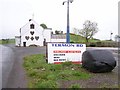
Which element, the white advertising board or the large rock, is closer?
the large rock

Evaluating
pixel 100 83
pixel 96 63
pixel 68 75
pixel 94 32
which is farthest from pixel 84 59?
pixel 94 32

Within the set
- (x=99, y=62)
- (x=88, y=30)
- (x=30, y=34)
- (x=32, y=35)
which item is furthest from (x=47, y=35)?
(x=99, y=62)

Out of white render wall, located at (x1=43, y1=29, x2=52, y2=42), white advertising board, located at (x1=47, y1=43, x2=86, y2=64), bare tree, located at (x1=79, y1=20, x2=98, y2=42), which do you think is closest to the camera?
white advertising board, located at (x1=47, y1=43, x2=86, y2=64)

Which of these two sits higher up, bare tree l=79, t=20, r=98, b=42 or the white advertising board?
bare tree l=79, t=20, r=98, b=42

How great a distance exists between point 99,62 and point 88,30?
299ft

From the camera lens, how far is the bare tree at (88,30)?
10775 centimetres

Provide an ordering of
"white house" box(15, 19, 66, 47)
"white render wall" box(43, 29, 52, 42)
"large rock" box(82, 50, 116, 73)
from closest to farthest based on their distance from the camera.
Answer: "large rock" box(82, 50, 116, 73)
"white house" box(15, 19, 66, 47)
"white render wall" box(43, 29, 52, 42)

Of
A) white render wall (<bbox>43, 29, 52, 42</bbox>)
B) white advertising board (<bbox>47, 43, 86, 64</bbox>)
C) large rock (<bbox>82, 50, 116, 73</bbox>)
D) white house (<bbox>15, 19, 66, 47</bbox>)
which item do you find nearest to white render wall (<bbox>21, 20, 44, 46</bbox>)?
white house (<bbox>15, 19, 66, 47</bbox>)

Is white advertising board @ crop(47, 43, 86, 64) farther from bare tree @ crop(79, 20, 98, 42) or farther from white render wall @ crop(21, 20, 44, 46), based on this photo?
bare tree @ crop(79, 20, 98, 42)

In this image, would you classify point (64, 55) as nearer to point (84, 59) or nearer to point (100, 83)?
point (84, 59)

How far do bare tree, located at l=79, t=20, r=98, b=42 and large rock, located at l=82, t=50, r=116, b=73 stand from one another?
89.0 meters

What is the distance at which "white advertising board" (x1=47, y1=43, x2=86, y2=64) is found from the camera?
2302 cm

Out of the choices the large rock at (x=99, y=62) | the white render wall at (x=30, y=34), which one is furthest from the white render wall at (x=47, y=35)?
the large rock at (x=99, y=62)

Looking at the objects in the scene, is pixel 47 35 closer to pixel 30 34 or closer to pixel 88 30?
pixel 30 34
